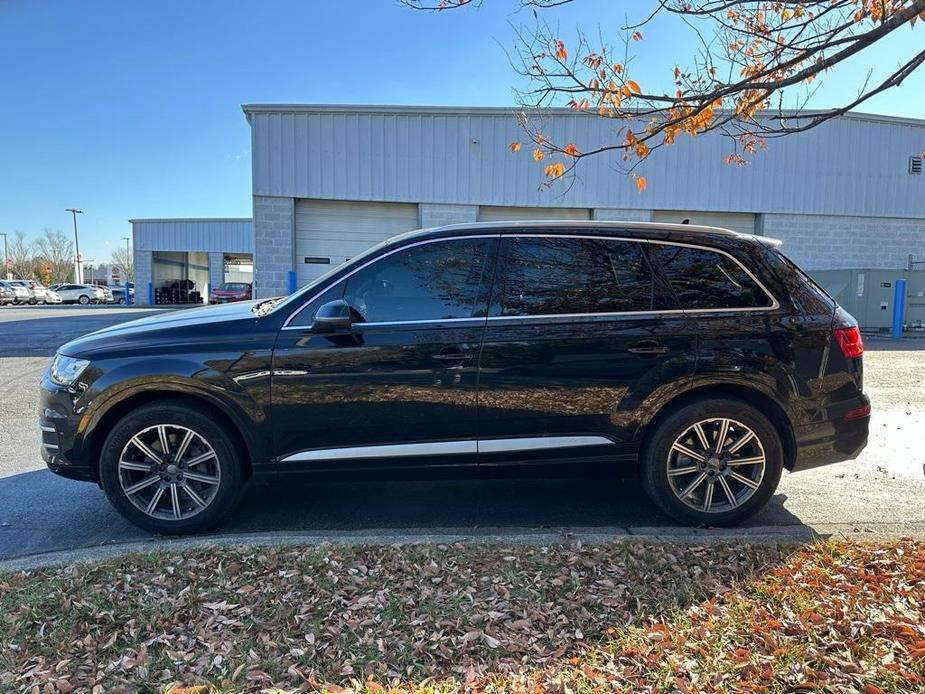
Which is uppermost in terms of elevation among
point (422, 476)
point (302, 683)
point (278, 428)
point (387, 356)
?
point (387, 356)

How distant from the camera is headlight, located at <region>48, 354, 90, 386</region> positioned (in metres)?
3.50

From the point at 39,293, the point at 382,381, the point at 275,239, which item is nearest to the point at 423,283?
the point at 382,381

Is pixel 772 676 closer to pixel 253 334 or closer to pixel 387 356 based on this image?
pixel 387 356

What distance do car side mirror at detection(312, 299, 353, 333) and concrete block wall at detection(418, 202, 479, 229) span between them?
42.3ft

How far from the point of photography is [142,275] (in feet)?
129

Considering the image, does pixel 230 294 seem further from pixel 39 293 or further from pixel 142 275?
pixel 39 293

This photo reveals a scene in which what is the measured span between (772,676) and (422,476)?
6.83ft

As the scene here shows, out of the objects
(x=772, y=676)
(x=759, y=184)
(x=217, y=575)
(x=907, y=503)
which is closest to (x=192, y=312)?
(x=217, y=575)

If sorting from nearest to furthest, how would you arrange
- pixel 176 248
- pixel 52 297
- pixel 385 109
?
pixel 385 109
pixel 176 248
pixel 52 297

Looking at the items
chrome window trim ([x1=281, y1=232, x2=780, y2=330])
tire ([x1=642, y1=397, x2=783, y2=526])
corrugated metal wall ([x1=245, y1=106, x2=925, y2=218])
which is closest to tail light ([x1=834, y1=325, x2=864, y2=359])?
chrome window trim ([x1=281, y1=232, x2=780, y2=330])

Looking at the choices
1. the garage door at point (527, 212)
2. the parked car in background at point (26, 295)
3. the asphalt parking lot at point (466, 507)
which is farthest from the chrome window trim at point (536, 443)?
the parked car in background at point (26, 295)

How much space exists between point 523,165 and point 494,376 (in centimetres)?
1374

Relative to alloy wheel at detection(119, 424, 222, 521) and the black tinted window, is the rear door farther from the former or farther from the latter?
alloy wheel at detection(119, 424, 222, 521)

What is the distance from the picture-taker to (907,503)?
414 cm
